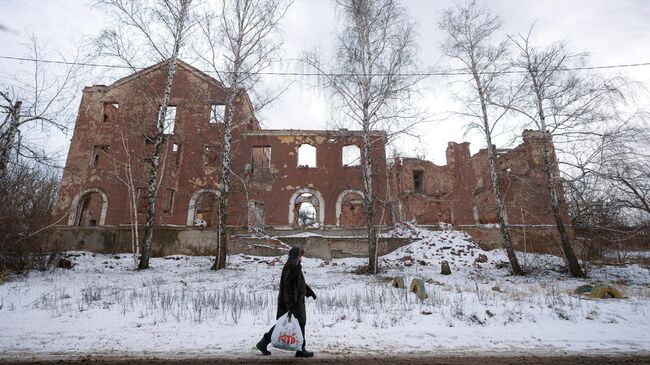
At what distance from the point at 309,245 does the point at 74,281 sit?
939 cm

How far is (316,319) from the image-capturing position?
6.39 m

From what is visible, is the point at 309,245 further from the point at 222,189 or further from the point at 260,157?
the point at 260,157

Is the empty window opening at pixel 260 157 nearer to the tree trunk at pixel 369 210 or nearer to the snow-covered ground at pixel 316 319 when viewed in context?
the tree trunk at pixel 369 210

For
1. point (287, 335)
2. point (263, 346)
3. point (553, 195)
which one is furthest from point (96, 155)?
point (553, 195)

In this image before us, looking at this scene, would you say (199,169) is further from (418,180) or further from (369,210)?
(418,180)

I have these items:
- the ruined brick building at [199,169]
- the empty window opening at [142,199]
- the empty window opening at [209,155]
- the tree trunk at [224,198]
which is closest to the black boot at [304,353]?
the tree trunk at [224,198]

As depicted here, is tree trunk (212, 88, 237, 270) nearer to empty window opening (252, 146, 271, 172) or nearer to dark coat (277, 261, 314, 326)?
empty window opening (252, 146, 271, 172)

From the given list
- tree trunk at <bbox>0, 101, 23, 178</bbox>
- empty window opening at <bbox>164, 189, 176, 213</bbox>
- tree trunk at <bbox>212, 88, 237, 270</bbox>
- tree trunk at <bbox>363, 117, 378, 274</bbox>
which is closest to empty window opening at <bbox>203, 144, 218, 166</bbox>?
empty window opening at <bbox>164, 189, 176, 213</bbox>

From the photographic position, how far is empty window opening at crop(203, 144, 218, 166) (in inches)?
853

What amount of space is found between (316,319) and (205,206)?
1953cm

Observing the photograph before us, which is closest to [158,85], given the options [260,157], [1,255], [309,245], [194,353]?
[260,157]

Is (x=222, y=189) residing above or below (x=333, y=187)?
below

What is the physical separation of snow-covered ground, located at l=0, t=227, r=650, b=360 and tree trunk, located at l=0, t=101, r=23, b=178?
3971 mm

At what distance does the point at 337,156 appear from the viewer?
22594mm
